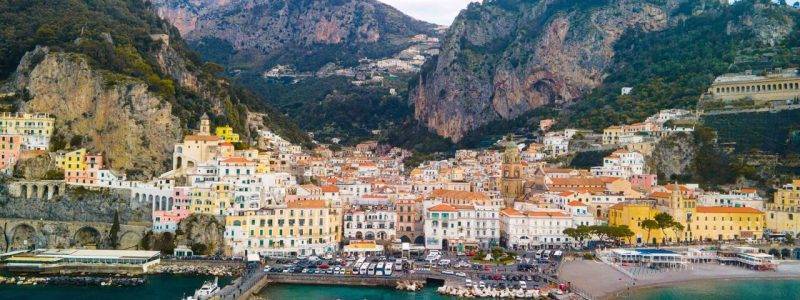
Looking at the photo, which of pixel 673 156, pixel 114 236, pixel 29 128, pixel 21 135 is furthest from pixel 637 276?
pixel 29 128

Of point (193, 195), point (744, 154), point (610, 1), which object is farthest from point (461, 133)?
point (193, 195)

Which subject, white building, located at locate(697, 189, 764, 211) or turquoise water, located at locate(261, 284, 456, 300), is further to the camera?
white building, located at locate(697, 189, 764, 211)

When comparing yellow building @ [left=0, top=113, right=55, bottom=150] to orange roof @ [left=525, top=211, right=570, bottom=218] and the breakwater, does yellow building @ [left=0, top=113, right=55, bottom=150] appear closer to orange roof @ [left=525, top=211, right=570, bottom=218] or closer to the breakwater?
the breakwater

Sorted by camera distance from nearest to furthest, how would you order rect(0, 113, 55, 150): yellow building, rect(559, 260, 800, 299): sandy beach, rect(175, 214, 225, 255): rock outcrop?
rect(559, 260, 800, 299): sandy beach → rect(175, 214, 225, 255): rock outcrop → rect(0, 113, 55, 150): yellow building

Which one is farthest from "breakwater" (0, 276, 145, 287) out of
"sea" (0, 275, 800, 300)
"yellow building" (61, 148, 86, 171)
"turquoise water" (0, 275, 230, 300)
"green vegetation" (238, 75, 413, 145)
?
"green vegetation" (238, 75, 413, 145)

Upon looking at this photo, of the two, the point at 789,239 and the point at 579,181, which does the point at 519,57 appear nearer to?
the point at 579,181

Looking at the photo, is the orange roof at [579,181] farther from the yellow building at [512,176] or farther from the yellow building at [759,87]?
the yellow building at [759,87]
